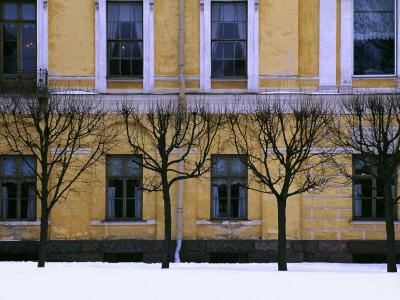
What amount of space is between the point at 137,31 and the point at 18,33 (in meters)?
3.75

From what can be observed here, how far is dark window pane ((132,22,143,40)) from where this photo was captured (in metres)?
25.0

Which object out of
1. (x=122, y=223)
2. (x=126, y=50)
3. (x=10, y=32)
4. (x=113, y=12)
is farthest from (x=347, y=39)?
(x=10, y=32)

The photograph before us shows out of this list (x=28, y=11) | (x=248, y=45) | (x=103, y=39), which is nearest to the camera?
(x=248, y=45)

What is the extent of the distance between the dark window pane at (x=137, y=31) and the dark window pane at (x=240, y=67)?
3.11 m

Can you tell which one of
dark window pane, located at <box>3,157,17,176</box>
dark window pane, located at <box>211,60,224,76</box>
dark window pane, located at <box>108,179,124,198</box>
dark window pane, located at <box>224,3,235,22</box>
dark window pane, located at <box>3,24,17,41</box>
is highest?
dark window pane, located at <box>224,3,235,22</box>

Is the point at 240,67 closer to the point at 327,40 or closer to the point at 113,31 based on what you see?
the point at 327,40

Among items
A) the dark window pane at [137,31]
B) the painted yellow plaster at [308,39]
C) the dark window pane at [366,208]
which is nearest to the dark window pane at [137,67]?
the dark window pane at [137,31]

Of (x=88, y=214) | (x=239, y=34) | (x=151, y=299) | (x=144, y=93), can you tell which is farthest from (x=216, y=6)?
(x=151, y=299)

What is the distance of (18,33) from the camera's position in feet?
82.5

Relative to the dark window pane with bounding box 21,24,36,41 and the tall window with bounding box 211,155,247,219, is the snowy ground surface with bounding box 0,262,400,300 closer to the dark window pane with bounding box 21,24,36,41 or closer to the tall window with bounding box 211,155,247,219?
the tall window with bounding box 211,155,247,219

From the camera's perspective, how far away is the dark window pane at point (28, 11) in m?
25.1

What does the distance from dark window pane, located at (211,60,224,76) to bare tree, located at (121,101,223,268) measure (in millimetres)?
1471

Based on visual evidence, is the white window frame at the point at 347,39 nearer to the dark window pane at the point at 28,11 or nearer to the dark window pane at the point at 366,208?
the dark window pane at the point at 366,208

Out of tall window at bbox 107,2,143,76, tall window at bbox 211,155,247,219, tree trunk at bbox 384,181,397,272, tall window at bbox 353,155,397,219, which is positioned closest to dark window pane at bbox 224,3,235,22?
tall window at bbox 107,2,143,76
